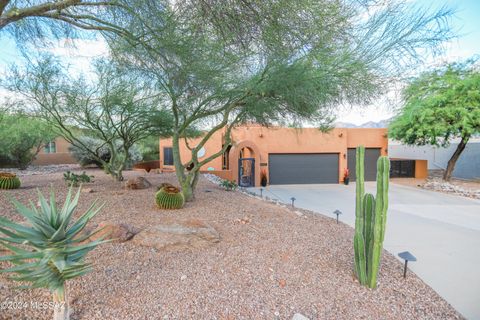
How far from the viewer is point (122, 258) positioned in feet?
12.0

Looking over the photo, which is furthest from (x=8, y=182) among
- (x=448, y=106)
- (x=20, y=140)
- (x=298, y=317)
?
(x=448, y=106)

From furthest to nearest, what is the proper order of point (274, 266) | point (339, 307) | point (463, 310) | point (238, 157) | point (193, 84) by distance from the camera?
point (238, 157), point (193, 84), point (274, 266), point (463, 310), point (339, 307)

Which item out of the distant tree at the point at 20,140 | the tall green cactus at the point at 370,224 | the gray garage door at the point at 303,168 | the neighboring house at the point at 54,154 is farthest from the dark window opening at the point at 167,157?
the tall green cactus at the point at 370,224

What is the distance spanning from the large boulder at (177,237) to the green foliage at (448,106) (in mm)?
11445

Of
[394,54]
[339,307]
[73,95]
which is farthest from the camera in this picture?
[73,95]

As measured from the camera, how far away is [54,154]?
22.8 m

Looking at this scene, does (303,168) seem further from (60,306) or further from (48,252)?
(48,252)

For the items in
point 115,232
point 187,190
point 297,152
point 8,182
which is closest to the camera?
point 115,232

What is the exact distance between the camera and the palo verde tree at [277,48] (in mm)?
3193

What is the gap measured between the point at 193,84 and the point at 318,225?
4341mm

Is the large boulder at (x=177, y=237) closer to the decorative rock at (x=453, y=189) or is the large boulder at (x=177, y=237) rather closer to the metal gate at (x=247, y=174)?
the metal gate at (x=247, y=174)

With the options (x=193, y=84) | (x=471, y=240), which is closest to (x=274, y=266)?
(x=193, y=84)

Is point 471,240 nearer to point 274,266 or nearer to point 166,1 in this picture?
point 274,266

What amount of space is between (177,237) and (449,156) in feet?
79.2
